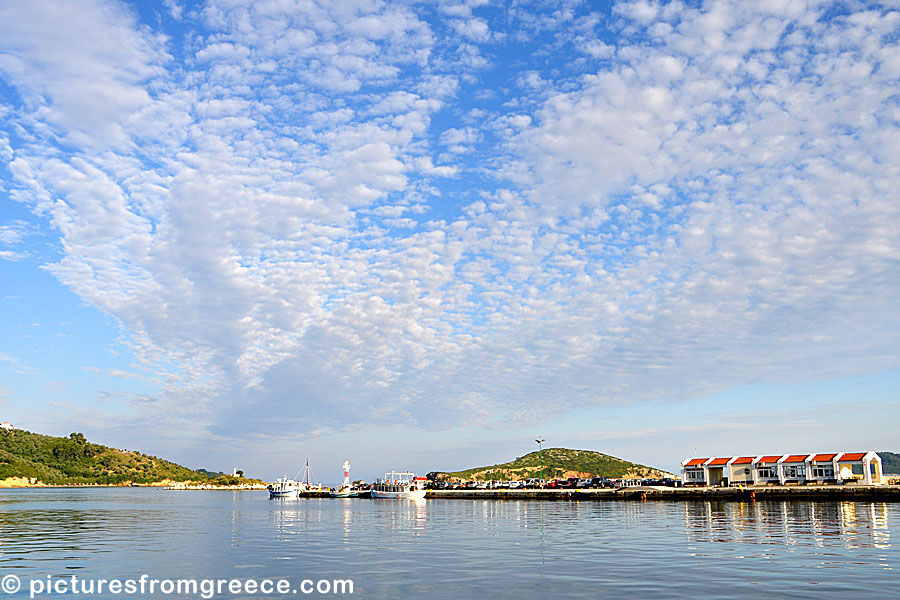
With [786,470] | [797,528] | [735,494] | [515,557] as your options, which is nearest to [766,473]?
[786,470]

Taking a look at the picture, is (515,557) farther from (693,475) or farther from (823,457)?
(693,475)

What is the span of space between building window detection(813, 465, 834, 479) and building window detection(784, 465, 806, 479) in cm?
232

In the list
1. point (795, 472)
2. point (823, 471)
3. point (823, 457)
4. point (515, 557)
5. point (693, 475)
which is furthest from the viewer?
point (693, 475)

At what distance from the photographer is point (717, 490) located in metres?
129

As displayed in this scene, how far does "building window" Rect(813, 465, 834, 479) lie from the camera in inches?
5354

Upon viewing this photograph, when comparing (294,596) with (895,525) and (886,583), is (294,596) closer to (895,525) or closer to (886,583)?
(886,583)

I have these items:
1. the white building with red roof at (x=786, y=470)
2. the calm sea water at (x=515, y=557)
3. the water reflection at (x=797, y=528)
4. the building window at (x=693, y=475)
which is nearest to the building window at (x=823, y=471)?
the white building with red roof at (x=786, y=470)

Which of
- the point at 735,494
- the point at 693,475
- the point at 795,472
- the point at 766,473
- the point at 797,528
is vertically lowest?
the point at 735,494

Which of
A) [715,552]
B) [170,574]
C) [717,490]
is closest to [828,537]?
[715,552]

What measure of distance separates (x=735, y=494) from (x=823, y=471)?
27481mm

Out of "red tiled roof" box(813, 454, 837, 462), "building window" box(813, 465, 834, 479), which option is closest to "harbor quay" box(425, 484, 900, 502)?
Answer: "building window" box(813, 465, 834, 479)

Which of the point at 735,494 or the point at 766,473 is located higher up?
the point at 766,473

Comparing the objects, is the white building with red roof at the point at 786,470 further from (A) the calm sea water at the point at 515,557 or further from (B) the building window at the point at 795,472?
(A) the calm sea water at the point at 515,557

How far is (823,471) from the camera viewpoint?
450 ft
